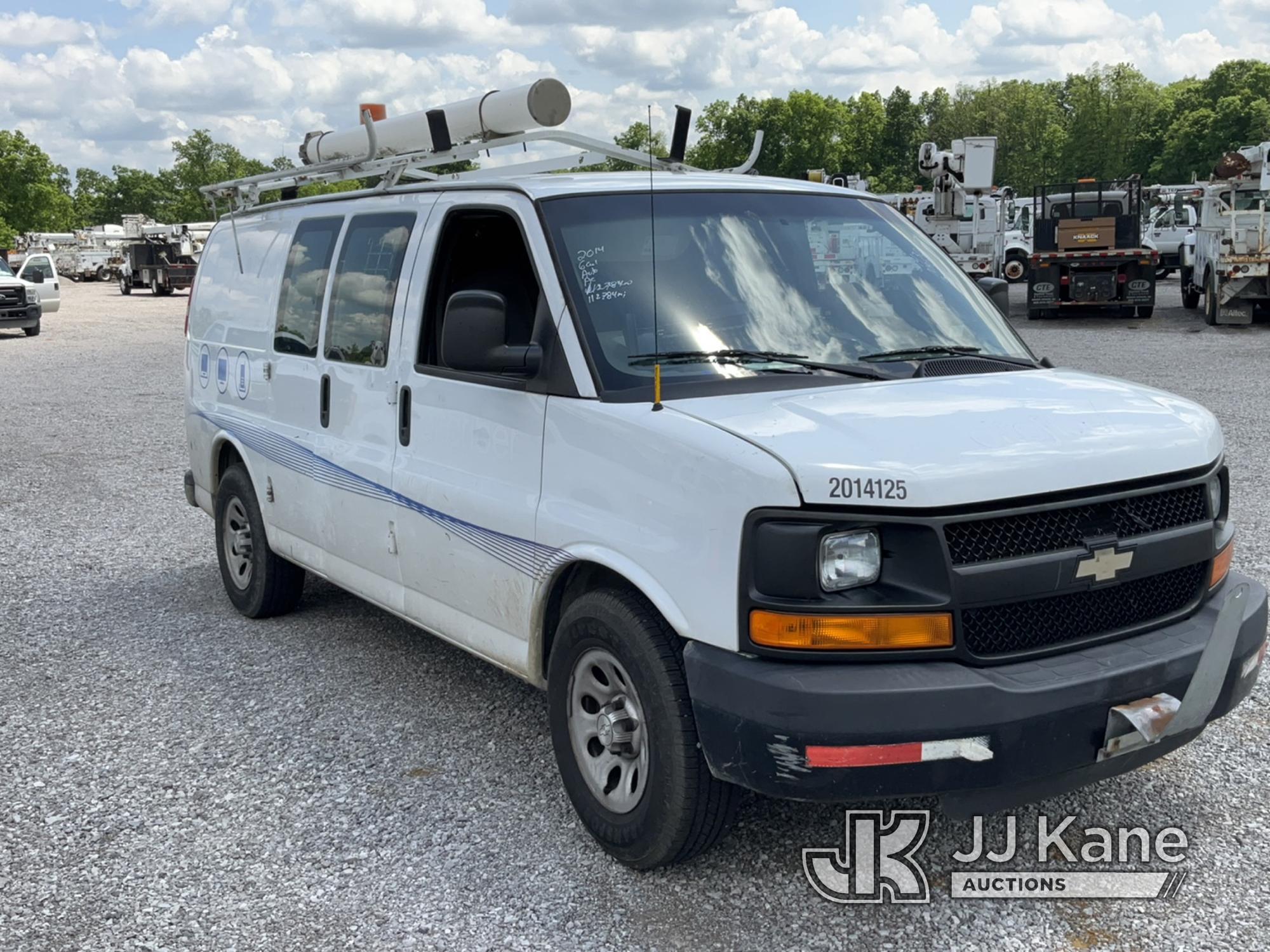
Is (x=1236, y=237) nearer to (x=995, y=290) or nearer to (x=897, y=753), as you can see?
(x=995, y=290)

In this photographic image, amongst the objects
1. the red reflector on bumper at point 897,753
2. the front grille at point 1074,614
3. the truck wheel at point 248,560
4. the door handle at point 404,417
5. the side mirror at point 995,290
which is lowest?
the truck wheel at point 248,560

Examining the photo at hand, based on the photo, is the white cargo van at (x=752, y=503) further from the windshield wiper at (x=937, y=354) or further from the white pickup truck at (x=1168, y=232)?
the white pickup truck at (x=1168, y=232)

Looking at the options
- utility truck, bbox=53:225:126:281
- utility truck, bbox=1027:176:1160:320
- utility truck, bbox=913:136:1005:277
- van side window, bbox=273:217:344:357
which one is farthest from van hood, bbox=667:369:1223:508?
utility truck, bbox=53:225:126:281

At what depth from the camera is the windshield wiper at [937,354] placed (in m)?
4.25

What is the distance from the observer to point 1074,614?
3.49m

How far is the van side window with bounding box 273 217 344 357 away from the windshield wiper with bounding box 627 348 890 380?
2131 millimetres

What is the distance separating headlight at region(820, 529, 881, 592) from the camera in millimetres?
3283

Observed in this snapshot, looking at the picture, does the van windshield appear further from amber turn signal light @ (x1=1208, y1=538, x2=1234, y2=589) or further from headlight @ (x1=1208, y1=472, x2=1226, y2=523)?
amber turn signal light @ (x1=1208, y1=538, x2=1234, y2=589)

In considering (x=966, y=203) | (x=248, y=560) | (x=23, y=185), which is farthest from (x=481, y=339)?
(x=23, y=185)

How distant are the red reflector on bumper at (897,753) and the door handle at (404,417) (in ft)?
7.35

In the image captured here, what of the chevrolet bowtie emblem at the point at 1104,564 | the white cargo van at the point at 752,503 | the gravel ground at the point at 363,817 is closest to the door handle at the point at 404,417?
the white cargo van at the point at 752,503

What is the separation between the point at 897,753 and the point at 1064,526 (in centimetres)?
77

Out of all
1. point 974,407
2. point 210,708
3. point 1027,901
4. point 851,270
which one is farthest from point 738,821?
point 210,708

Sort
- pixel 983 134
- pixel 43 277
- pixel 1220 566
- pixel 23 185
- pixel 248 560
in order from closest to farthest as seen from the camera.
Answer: pixel 1220 566
pixel 248 560
pixel 43 277
pixel 23 185
pixel 983 134
